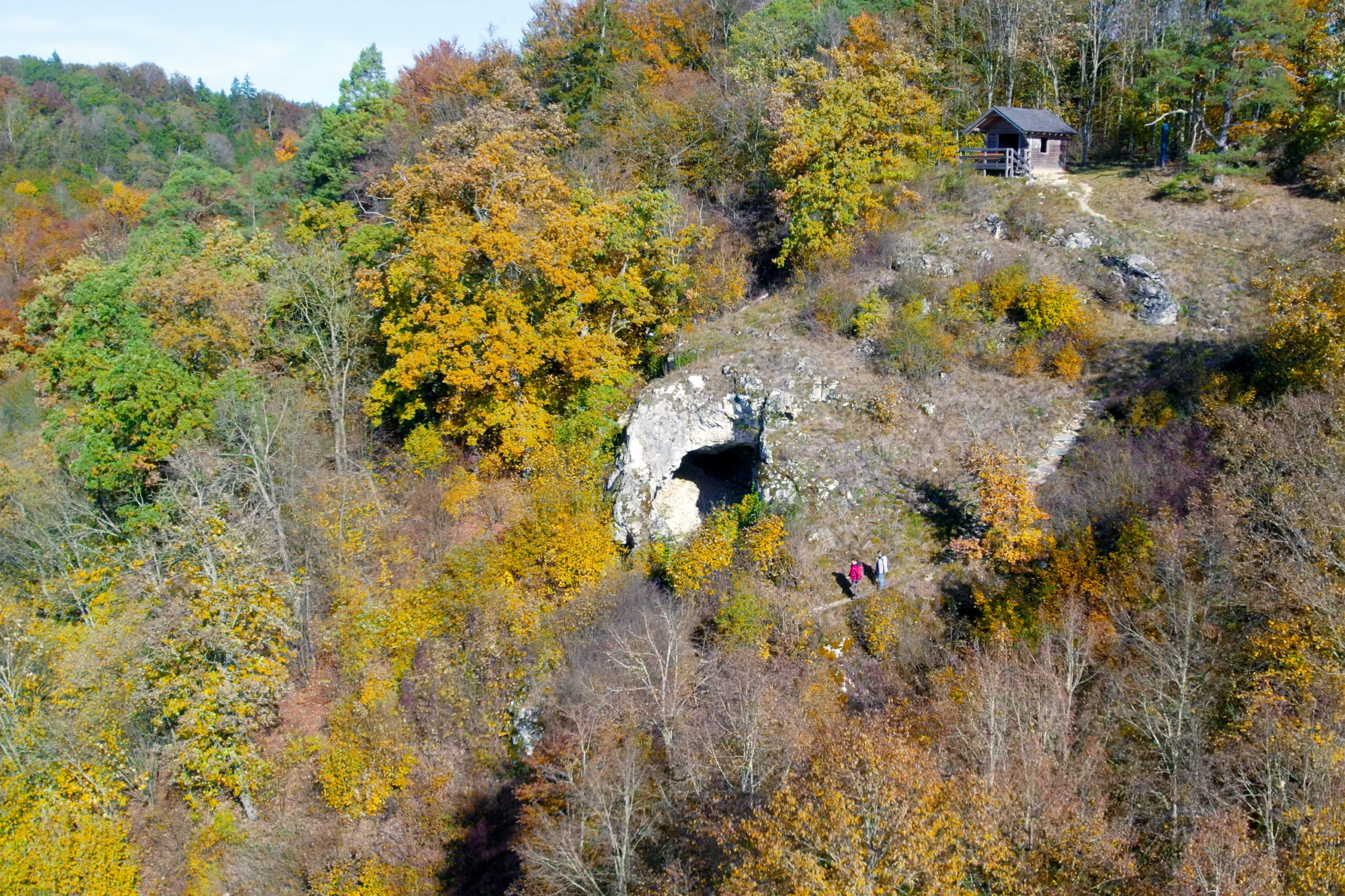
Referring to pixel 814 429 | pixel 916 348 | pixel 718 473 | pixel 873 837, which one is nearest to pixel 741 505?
pixel 814 429

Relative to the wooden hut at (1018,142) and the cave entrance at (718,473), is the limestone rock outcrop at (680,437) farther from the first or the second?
the wooden hut at (1018,142)

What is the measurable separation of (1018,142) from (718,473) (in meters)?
17.7

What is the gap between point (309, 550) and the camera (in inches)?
942

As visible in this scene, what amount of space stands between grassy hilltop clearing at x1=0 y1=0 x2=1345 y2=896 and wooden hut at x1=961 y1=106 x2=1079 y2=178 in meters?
1.12

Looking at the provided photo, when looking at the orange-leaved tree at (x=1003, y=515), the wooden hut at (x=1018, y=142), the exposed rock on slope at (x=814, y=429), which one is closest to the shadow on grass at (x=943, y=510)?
the exposed rock on slope at (x=814, y=429)

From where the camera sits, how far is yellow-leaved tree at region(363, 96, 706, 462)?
25.3 meters

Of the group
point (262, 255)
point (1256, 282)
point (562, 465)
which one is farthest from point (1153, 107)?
point (262, 255)

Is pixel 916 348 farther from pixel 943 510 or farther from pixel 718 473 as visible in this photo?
pixel 718 473

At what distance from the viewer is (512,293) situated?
2666 cm

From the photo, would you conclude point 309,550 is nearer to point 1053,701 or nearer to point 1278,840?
point 1053,701

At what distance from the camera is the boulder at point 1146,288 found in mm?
23156

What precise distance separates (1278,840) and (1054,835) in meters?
3.40

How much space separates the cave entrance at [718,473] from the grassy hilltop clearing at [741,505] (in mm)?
160

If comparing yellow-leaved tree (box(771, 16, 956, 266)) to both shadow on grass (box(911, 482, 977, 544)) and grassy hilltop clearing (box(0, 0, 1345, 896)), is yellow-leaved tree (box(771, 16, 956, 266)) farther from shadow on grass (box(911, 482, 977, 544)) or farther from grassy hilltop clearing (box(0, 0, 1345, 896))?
shadow on grass (box(911, 482, 977, 544))
